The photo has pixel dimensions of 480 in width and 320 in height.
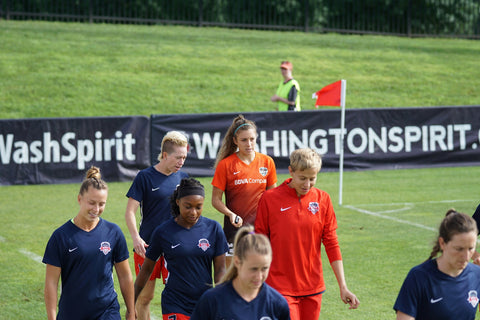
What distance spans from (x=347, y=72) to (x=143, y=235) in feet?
76.4

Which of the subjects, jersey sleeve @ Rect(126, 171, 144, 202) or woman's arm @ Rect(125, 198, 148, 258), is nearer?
woman's arm @ Rect(125, 198, 148, 258)

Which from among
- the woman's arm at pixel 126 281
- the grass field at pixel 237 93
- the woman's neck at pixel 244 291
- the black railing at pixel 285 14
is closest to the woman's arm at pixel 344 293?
the woman's neck at pixel 244 291

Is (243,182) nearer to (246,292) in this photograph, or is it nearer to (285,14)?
(246,292)

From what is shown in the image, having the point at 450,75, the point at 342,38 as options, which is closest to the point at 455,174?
the point at 450,75

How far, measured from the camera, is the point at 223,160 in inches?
326

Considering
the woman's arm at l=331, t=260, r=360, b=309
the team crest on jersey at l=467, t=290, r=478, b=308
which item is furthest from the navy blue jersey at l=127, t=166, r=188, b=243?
the team crest on jersey at l=467, t=290, r=478, b=308

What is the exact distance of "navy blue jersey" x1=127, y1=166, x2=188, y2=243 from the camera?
7.75 metres

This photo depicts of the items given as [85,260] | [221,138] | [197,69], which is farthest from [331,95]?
[197,69]

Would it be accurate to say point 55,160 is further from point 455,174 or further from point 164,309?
point 164,309

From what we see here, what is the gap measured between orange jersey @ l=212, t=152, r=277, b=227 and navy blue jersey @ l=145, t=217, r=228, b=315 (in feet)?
6.47

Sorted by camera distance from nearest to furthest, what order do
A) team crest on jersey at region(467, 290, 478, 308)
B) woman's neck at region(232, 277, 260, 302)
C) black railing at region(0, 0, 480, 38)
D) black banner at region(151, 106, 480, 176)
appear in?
woman's neck at region(232, 277, 260, 302)
team crest on jersey at region(467, 290, 478, 308)
black banner at region(151, 106, 480, 176)
black railing at region(0, 0, 480, 38)

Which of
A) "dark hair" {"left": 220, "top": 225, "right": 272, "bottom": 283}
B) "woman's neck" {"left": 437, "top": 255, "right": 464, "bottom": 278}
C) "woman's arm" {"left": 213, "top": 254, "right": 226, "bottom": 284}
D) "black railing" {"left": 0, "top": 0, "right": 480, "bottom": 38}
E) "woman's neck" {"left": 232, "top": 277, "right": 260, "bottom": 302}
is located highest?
"black railing" {"left": 0, "top": 0, "right": 480, "bottom": 38}

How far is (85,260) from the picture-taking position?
5953 mm

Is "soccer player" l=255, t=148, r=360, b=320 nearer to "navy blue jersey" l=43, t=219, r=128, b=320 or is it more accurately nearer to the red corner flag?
"navy blue jersey" l=43, t=219, r=128, b=320
